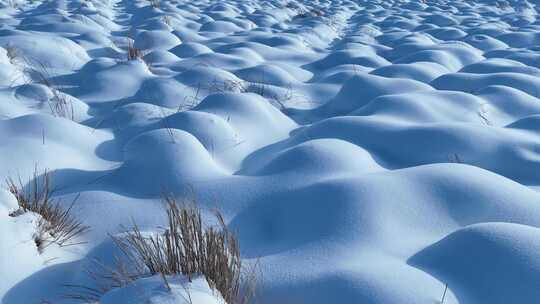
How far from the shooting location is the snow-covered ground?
127 cm

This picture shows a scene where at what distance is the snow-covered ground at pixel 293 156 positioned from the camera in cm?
127

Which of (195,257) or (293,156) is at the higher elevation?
(195,257)

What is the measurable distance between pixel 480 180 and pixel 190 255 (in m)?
0.96

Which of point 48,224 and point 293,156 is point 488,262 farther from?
point 48,224

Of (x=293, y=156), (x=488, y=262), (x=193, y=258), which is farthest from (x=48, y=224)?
Answer: (x=488, y=262)

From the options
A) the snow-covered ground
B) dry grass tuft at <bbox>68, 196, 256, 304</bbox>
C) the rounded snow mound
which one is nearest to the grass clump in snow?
the snow-covered ground

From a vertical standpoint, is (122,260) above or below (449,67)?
above

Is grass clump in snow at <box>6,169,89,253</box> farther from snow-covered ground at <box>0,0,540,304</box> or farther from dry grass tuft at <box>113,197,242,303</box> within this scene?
dry grass tuft at <box>113,197,242,303</box>

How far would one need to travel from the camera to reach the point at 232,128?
2291 millimetres

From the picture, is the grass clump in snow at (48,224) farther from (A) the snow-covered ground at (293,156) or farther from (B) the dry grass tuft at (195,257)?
(B) the dry grass tuft at (195,257)

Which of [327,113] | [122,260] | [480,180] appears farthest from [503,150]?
[122,260]

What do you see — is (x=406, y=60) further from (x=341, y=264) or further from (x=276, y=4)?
(x=276, y=4)

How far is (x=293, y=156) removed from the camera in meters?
1.89

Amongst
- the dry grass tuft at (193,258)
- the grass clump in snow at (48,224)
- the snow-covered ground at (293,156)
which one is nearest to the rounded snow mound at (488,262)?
the snow-covered ground at (293,156)
